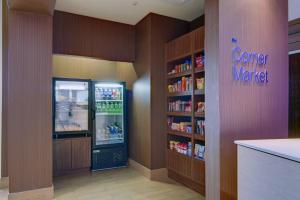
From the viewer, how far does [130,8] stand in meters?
3.51

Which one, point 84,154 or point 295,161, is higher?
point 295,161

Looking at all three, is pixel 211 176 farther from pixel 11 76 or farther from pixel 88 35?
pixel 88 35

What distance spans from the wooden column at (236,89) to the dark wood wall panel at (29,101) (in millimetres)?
2144

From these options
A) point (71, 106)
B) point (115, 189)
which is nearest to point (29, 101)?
point (71, 106)

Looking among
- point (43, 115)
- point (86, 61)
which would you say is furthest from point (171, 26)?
point (43, 115)

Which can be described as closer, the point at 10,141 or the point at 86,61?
the point at 10,141

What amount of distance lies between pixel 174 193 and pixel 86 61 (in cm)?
316

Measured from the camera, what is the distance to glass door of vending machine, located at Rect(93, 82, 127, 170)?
4090 mm

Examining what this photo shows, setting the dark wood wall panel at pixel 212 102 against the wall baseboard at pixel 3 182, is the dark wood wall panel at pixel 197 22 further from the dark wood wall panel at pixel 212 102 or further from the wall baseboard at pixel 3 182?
the wall baseboard at pixel 3 182

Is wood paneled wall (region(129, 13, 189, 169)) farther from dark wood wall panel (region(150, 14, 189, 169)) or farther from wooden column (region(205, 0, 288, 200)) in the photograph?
wooden column (region(205, 0, 288, 200))

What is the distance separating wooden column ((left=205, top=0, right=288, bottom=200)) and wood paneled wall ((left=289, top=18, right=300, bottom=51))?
1237 millimetres

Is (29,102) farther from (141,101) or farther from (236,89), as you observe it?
(236,89)

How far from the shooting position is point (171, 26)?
3.92 m

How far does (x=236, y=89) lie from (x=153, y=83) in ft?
6.26
